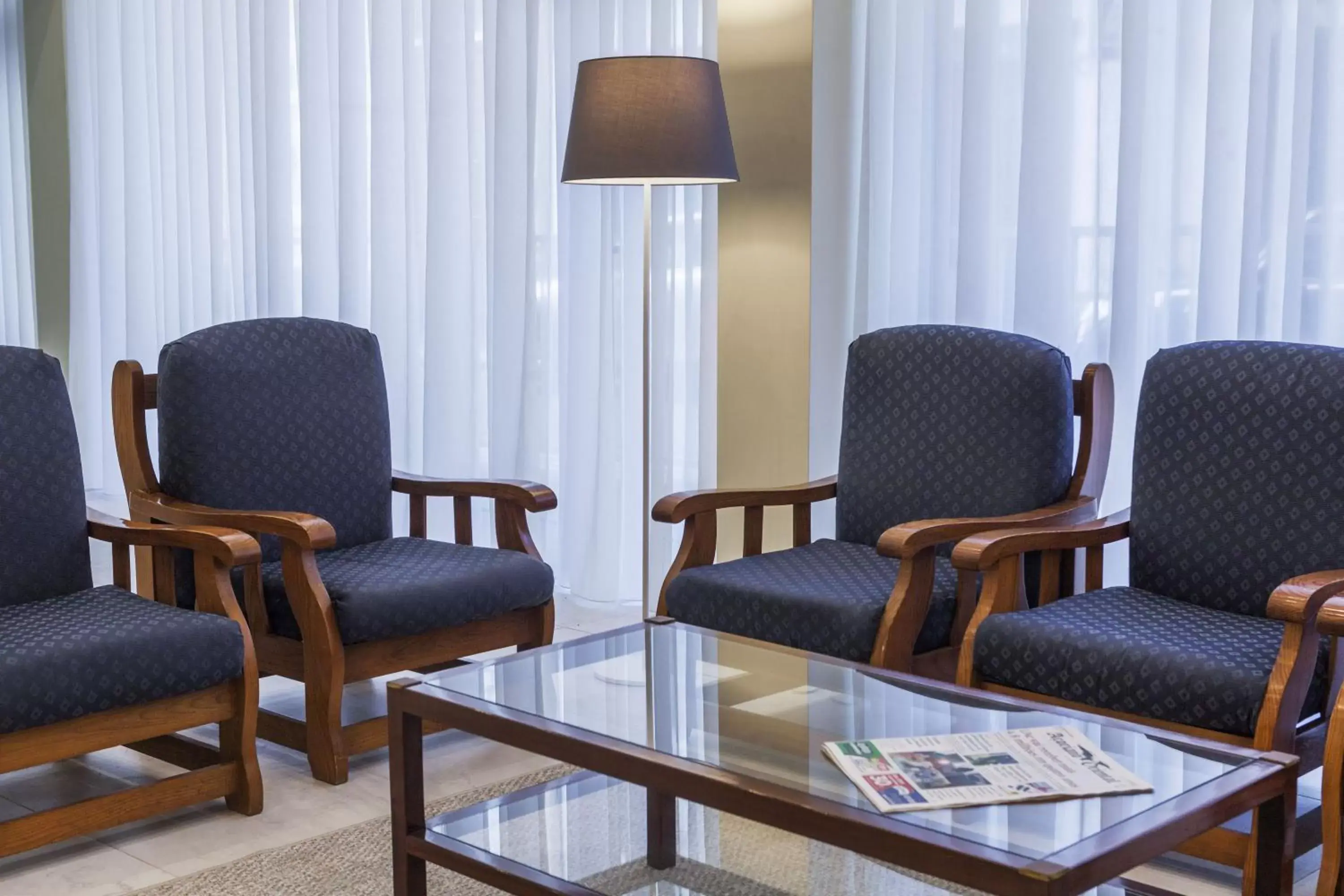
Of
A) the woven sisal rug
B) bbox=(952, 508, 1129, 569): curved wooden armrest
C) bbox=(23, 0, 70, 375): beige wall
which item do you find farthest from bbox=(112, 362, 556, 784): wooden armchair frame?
bbox=(23, 0, 70, 375): beige wall

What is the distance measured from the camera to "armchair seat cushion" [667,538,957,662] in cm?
288

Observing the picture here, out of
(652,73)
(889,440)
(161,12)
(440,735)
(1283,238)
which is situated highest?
(161,12)

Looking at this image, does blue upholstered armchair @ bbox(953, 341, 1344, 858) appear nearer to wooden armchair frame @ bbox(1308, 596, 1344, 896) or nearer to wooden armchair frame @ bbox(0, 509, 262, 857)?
wooden armchair frame @ bbox(1308, 596, 1344, 896)

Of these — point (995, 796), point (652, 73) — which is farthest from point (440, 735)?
point (995, 796)

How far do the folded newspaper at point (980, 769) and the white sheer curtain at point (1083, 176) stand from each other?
1.56 meters

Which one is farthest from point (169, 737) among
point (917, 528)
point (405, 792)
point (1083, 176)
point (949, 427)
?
point (1083, 176)

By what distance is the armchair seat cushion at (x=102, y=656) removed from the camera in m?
2.51

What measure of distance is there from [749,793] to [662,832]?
0.48 meters

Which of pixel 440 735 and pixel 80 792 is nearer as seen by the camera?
pixel 80 792

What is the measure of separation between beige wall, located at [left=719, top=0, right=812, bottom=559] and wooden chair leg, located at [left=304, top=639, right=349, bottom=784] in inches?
56.8

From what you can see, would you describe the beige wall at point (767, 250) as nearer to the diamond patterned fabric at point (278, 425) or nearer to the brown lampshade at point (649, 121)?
the brown lampshade at point (649, 121)

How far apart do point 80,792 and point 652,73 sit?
1959mm

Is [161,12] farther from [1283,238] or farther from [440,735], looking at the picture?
[1283,238]

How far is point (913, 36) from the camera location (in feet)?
12.3
